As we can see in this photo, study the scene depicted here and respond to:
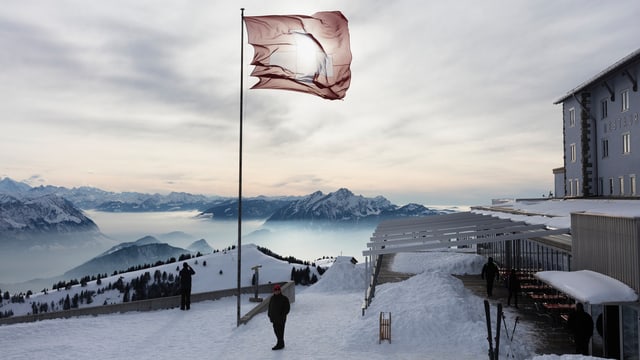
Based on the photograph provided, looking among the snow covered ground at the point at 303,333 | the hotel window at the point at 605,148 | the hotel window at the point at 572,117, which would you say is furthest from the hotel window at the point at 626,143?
the snow covered ground at the point at 303,333

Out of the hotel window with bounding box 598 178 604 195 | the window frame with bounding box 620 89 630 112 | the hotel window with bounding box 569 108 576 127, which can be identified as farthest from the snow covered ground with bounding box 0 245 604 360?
the hotel window with bounding box 569 108 576 127

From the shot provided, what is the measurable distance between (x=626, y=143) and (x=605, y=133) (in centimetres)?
274

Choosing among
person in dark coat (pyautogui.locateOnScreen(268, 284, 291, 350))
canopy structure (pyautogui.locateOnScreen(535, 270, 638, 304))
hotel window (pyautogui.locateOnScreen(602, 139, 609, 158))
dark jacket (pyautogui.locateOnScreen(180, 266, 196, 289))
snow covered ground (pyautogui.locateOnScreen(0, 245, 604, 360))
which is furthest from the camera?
hotel window (pyautogui.locateOnScreen(602, 139, 609, 158))

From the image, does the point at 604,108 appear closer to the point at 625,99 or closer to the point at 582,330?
the point at 625,99

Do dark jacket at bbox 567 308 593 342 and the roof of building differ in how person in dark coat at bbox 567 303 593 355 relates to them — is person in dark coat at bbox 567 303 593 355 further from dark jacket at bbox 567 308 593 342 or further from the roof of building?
the roof of building

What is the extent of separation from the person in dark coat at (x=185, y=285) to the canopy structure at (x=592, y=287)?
43.0ft

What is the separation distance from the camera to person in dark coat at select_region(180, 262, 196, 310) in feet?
62.8

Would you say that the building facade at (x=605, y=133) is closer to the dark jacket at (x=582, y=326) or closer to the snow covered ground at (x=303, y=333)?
the snow covered ground at (x=303, y=333)

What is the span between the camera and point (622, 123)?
27438 mm

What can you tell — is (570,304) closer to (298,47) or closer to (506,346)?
(506,346)

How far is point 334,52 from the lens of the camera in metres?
17.0

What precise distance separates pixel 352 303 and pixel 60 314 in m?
13.7

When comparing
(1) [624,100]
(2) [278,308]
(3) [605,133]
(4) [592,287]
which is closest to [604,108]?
(3) [605,133]

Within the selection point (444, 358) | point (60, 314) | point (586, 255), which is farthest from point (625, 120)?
point (60, 314)
